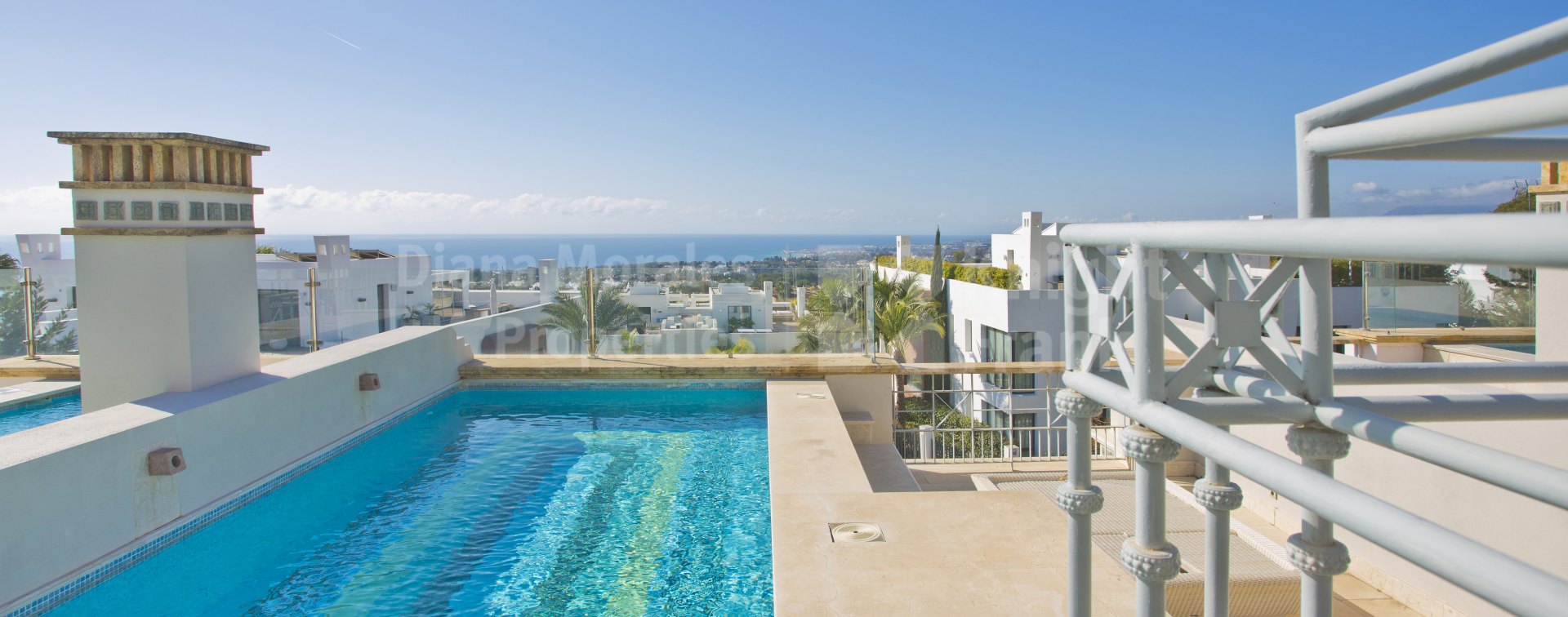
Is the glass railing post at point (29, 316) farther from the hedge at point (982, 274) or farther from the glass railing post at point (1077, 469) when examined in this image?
the hedge at point (982, 274)

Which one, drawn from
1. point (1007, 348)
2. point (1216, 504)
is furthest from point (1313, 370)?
point (1007, 348)

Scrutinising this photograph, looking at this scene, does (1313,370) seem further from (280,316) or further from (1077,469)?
(280,316)

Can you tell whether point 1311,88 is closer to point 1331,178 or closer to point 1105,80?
point 1105,80

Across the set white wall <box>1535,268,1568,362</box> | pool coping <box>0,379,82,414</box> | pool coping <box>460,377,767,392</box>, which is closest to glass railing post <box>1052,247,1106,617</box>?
white wall <box>1535,268,1568,362</box>

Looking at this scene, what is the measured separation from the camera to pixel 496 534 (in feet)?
19.4

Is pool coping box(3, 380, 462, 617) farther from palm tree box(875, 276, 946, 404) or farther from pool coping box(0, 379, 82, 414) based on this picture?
palm tree box(875, 276, 946, 404)

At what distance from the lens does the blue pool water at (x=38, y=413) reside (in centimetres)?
791

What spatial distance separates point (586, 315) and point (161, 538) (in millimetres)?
5513

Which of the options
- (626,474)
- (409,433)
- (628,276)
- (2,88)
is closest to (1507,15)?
(628,276)

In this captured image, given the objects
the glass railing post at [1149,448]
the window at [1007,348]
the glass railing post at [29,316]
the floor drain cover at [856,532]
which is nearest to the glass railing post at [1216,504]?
the glass railing post at [1149,448]

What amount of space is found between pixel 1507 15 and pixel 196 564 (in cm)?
2809

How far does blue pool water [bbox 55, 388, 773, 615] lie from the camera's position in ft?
16.1

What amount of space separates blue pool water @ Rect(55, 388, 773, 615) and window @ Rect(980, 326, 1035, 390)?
9491mm

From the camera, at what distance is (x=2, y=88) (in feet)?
34.6
